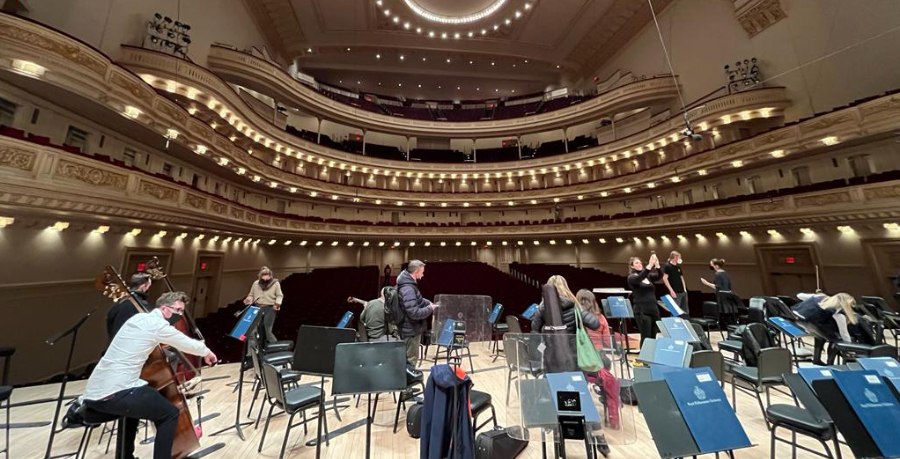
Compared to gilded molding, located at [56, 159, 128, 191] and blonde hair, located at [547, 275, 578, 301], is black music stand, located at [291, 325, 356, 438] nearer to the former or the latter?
blonde hair, located at [547, 275, 578, 301]

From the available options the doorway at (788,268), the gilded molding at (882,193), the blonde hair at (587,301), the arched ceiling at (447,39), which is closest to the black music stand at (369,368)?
the blonde hair at (587,301)

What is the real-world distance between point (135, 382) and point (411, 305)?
7.67 feet

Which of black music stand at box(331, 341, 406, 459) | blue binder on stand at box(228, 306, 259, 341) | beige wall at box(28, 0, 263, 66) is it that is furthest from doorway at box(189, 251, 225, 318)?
black music stand at box(331, 341, 406, 459)

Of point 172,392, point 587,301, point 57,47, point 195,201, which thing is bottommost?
point 172,392

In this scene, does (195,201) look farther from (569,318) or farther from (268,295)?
(569,318)

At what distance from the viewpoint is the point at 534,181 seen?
2152 centimetres

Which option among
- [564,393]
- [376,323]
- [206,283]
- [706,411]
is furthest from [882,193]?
[206,283]

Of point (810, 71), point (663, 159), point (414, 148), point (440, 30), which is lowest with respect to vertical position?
point (663, 159)

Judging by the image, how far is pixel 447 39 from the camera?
70.7 feet

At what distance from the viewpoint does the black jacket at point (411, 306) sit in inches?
141

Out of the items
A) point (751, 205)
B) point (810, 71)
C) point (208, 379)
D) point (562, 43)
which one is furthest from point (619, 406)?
point (562, 43)

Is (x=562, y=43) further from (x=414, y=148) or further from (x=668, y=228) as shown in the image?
(x=668, y=228)

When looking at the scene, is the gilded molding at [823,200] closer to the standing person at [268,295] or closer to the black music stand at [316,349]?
the black music stand at [316,349]

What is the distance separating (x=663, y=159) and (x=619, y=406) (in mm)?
18030
